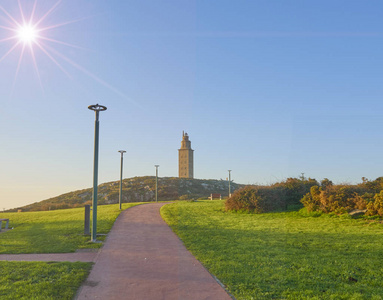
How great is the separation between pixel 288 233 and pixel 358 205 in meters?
6.50

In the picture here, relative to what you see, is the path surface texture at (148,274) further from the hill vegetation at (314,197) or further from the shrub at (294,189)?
the shrub at (294,189)

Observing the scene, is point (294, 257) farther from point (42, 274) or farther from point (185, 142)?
point (185, 142)

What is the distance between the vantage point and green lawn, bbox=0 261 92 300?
239 inches

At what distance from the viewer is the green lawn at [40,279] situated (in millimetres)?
6062

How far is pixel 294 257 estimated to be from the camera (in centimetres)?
881

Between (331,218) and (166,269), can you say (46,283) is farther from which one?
(331,218)

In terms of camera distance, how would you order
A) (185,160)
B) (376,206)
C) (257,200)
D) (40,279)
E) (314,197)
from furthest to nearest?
(185,160) < (257,200) < (314,197) < (376,206) < (40,279)

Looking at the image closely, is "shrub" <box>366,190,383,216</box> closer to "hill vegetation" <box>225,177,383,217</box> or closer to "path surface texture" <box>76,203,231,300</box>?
"hill vegetation" <box>225,177,383,217</box>

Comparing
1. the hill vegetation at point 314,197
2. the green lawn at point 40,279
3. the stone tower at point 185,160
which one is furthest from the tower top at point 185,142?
the green lawn at point 40,279

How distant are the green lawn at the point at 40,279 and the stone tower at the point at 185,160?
103 meters

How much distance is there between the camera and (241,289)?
6156mm

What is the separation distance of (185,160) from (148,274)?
10473 cm

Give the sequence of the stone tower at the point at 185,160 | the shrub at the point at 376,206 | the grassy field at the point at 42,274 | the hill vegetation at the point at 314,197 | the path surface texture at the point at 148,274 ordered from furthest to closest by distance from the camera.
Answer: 1. the stone tower at the point at 185,160
2. the hill vegetation at the point at 314,197
3. the shrub at the point at 376,206
4. the grassy field at the point at 42,274
5. the path surface texture at the point at 148,274

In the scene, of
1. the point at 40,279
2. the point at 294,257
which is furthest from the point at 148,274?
the point at 294,257
